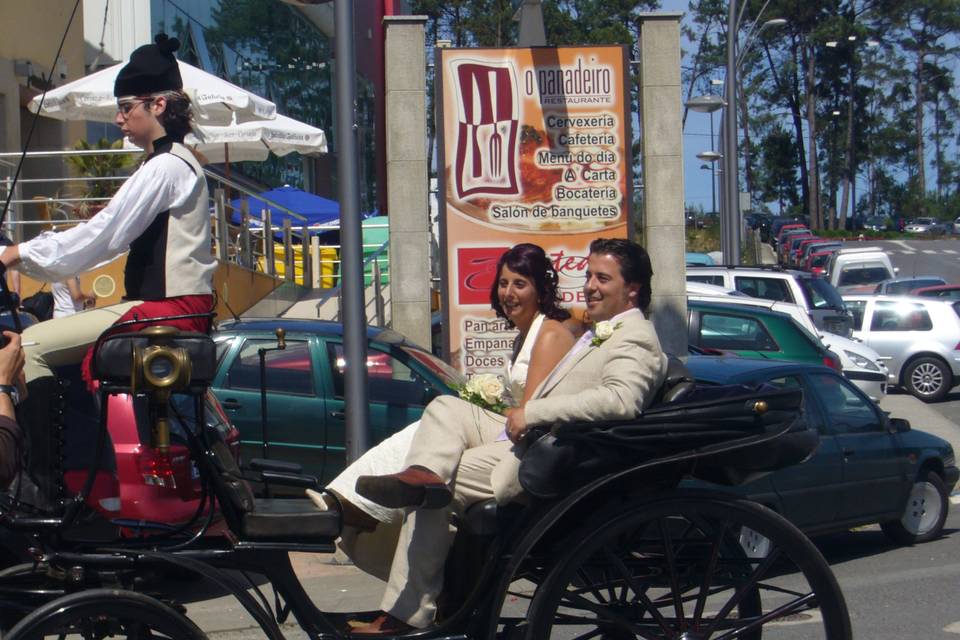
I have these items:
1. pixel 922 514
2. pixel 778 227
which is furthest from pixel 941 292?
pixel 778 227

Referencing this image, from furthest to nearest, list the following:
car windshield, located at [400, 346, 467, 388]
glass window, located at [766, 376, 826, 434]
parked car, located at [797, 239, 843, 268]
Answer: parked car, located at [797, 239, 843, 268] → car windshield, located at [400, 346, 467, 388] → glass window, located at [766, 376, 826, 434]

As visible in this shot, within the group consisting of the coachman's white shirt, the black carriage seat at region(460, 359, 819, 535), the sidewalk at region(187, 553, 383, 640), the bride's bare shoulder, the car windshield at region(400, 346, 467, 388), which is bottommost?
the sidewalk at region(187, 553, 383, 640)

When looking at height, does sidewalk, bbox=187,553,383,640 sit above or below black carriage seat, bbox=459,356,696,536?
below

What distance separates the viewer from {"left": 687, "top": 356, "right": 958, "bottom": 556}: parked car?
8.20 m

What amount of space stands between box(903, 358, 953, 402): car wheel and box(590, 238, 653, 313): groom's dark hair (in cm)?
1651

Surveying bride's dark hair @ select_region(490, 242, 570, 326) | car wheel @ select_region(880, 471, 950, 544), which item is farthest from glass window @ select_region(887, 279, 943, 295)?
bride's dark hair @ select_region(490, 242, 570, 326)

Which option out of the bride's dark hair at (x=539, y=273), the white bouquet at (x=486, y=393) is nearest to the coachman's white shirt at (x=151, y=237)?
the white bouquet at (x=486, y=393)

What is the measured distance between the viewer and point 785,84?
72750 millimetres

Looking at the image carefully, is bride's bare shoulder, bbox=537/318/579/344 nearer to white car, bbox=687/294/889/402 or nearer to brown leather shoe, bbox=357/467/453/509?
brown leather shoe, bbox=357/467/453/509

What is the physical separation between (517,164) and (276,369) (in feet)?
10.1

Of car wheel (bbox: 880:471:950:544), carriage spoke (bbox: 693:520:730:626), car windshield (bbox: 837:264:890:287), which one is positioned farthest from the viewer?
car windshield (bbox: 837:264:890:287)

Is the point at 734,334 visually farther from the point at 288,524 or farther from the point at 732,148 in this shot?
the point at 288,524

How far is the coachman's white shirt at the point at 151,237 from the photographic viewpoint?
13.3 ft

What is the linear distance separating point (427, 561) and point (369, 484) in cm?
45
